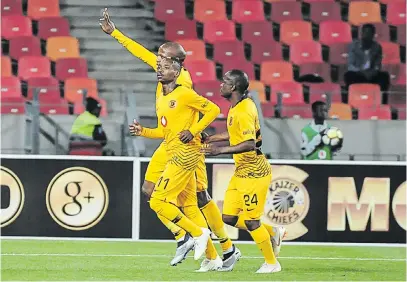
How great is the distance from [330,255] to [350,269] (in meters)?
1.48

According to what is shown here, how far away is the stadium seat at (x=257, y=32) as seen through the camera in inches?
722

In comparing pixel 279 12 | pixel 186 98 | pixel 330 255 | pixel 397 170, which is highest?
pixel 279 12

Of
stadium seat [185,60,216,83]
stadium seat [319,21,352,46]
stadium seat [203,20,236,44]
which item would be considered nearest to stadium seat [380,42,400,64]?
stadium seat [319,21,352,46]

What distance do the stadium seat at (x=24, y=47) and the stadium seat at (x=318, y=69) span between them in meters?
4.09

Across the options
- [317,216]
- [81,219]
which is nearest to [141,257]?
[81,219]

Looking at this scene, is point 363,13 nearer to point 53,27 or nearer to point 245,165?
point 53,27

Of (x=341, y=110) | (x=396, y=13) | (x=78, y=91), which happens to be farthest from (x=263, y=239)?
(x=396, y=13)

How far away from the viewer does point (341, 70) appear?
1809 cm

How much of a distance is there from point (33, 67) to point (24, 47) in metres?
0.55

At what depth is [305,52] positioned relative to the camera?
715 inches

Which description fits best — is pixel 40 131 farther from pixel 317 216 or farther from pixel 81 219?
pixel 317 216

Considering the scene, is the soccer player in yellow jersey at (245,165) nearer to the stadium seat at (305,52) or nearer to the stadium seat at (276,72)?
the stadium seat at (276,72)

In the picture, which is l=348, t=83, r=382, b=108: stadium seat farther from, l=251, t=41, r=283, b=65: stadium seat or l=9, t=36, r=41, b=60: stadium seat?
l=9, t=36, r=41, b=60: stadium seat

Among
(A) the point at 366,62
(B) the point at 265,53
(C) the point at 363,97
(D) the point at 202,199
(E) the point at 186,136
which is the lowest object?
(D) the point at 202,199
